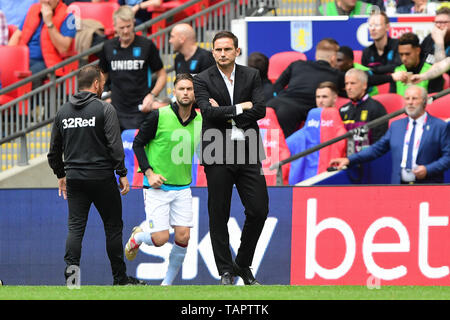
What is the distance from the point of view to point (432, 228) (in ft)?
A: 38.2

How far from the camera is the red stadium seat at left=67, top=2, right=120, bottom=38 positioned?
672 inches

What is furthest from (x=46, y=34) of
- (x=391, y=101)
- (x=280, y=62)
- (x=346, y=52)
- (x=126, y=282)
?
(x=126, y=282)

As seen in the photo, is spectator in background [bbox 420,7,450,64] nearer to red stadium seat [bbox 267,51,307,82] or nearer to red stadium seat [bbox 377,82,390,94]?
red stadium seat [bbox 377,82,390,94]

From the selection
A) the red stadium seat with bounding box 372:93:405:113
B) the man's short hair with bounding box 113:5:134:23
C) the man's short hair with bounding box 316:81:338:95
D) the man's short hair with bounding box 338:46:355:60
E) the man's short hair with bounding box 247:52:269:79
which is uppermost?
the man's short hair with bounding box 113:5:134:23

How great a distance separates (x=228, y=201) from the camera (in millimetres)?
10102

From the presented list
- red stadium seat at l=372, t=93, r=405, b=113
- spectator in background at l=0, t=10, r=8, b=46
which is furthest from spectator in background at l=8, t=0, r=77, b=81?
red stadium seat at l=372, t=93, r=405, b=113

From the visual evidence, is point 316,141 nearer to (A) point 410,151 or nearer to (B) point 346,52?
(A) point 410,151

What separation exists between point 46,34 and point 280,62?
136 inches

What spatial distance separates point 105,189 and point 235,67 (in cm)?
159

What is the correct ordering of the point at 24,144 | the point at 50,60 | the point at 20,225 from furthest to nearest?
the point at 50,60
the point at 24,144
the point at 20,225

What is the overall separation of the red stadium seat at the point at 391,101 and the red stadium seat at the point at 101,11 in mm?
4735

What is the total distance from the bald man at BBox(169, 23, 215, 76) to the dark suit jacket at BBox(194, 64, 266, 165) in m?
4.38
